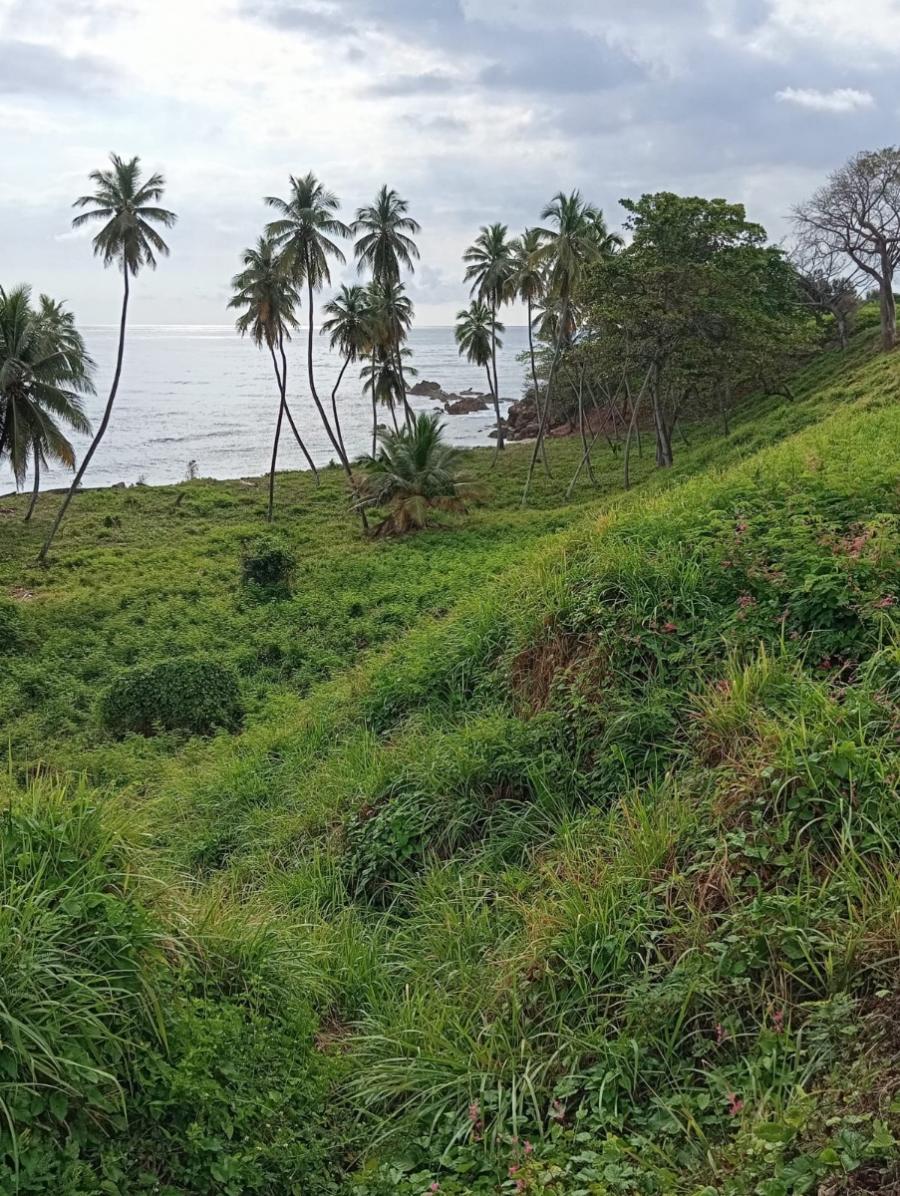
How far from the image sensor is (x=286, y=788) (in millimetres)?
7879

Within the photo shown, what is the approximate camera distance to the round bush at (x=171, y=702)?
38.9ft

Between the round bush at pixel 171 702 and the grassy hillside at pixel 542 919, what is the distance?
11.4 ft

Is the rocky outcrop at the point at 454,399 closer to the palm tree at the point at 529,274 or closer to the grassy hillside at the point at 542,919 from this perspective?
the palm tree at the point at 529,274

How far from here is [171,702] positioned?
12.0 metres

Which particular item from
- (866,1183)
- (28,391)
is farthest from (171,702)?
(28,391)

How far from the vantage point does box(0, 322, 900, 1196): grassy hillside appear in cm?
302

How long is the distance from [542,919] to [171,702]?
8979mm

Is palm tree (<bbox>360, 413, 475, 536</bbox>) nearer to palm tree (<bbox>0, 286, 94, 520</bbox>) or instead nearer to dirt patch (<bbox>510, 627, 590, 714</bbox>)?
palm tree (<bbox>0, 286, 94, 520</bbox>)

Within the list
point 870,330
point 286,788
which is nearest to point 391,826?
point 286,788

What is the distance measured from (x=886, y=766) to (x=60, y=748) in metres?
10.4

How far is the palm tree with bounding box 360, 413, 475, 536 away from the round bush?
13183 millimetres

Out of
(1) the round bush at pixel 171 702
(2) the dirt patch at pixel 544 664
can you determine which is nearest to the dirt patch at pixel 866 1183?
(2) the dirt patch at pixel 544 664

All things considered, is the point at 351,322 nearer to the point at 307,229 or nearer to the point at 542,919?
the point at 307,229

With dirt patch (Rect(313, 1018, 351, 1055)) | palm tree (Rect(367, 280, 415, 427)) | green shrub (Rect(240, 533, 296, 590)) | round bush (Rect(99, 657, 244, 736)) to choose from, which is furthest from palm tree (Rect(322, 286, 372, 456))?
dirt patch (Rect(313, 1018, 351, 1055))
